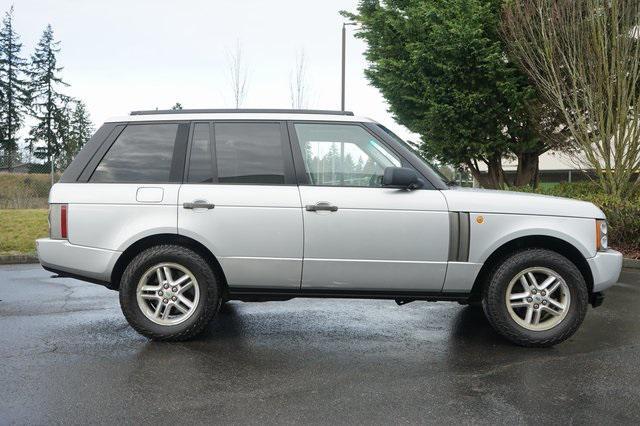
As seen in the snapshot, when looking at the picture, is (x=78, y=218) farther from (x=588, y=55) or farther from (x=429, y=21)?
(x=429, y=21)

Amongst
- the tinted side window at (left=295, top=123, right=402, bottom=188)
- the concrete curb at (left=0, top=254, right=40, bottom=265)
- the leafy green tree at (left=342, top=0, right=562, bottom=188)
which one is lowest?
the concrete curb at (left=0, top=254, right=40, bottom=265)

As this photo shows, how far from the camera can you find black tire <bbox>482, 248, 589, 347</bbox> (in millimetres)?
4504

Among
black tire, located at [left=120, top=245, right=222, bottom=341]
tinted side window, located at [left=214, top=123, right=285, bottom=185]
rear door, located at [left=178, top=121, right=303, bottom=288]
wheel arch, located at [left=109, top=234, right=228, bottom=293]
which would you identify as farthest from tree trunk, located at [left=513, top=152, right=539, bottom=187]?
black tire, located at [left=120, top=245, right=222, bottom=341]

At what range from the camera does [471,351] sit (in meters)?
4.48

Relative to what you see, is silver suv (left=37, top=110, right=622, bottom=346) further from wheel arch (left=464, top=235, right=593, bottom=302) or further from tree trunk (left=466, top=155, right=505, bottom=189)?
tree trunk (left=466, top=155, right=505, bottom=189)

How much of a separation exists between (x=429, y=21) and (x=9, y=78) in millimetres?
54504

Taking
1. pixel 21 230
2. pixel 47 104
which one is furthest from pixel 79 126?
pixel 21 230

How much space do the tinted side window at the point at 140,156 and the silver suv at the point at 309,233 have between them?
1 cm

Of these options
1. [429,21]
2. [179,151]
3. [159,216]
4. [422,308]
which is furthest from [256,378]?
[429,21]

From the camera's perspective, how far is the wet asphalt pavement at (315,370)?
10.7 ft

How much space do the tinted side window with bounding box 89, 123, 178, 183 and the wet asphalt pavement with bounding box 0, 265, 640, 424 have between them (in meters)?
1.38

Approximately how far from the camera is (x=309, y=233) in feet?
14.8

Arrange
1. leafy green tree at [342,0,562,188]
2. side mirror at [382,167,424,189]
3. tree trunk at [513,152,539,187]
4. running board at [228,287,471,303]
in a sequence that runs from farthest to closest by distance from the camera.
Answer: tree trunk at [513,152,539,187], leafy green tree at [342,0,562,188], running board at [228,287,471,303], side mirror at [382,167,424,189]

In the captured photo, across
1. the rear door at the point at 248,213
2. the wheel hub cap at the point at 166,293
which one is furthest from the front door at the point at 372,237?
the wheel hub cap at the point at 166,293
